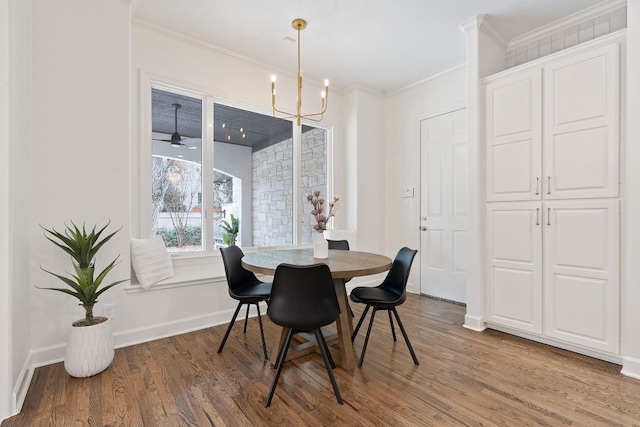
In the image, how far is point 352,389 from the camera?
2031 millimetres

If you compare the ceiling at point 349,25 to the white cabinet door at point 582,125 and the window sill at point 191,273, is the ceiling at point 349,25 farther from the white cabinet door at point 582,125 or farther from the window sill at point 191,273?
the window sill at point 191,273

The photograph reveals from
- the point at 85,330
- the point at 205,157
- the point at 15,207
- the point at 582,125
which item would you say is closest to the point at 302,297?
the point at 85,330

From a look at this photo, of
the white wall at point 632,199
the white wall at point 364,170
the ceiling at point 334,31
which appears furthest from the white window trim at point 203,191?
the white wall at point 632,199

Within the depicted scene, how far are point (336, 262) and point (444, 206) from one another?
2.33 m

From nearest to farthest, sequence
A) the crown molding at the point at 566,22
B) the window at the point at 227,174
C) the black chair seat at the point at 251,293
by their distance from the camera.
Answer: the black chair seat at the point at 251,293 → the crown molding at the point at 566,22 → the window at the point at 227,174

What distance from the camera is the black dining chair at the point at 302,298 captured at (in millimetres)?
1832

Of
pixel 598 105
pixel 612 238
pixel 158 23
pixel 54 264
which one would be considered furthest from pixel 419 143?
pixel 54 264

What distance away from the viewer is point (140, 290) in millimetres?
2746

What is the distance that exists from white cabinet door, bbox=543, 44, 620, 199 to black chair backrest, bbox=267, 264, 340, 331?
6.99 feet

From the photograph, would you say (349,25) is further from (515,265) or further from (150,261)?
(150,261)

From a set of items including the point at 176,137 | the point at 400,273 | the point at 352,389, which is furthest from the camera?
the point at 176,137

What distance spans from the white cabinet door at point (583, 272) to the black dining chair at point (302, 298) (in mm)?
1988

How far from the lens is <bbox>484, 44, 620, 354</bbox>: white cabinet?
2.41 metres

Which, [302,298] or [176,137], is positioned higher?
[176,137]
